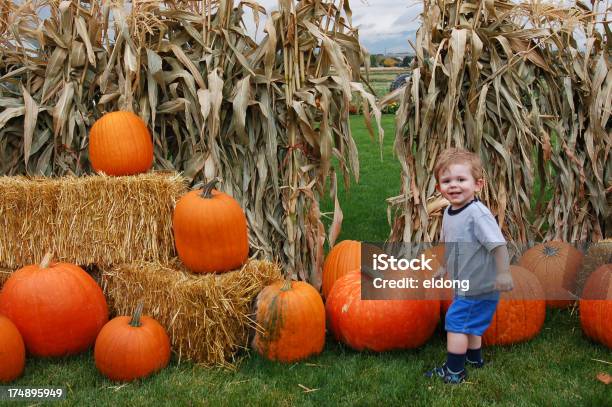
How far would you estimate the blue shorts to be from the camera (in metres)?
3.19

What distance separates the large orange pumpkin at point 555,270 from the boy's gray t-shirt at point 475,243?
1.15 m

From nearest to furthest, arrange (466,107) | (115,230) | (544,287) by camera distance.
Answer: (115,230) < (544,287) < (466,107)

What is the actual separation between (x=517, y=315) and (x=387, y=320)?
75cm

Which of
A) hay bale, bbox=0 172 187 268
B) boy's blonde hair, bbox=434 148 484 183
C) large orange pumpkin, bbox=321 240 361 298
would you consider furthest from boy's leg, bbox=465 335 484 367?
hay bale, bbox=0 172 187 268

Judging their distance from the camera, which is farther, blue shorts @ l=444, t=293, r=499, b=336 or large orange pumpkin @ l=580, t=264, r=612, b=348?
large orange pumpkin @ l=580, t=264, r=612, b=348

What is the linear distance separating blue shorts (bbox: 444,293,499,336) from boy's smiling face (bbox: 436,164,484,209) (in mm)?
503

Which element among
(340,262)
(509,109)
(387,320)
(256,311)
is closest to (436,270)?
(387,320)

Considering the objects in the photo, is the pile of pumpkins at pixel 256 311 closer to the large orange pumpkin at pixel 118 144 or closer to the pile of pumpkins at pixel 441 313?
the pile of pumpkins at pixel 441 313

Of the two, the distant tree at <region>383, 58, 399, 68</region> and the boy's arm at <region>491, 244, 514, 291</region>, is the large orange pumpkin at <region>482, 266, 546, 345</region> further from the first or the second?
the distant tree at <region>383, 58, 399, 68</region>

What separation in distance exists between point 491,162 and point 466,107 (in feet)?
1.43

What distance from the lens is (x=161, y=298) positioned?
3551 mm

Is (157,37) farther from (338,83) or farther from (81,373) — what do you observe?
(81,373)

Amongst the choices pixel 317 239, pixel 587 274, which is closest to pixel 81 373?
pixel 317 239

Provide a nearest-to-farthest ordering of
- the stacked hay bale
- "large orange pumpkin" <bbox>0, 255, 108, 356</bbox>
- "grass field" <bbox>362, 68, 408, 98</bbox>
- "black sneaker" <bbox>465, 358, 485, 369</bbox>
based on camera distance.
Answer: "black sneaker" <bbox>465, 358, 485, 369</bbox> → "large orange pumpkin" <bbox>0, 255, 108, 356</bbox> → the stacked hay bale → "grass field" <bbox>362, 68, 408, 98</bbox>
